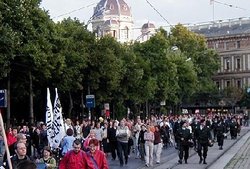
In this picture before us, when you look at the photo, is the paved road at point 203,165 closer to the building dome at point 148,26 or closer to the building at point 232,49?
the building at point 232,49

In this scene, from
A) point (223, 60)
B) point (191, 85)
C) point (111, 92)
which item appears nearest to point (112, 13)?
point (223, 60)

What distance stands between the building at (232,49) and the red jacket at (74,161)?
5255 inches

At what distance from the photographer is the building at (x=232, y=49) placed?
475ft

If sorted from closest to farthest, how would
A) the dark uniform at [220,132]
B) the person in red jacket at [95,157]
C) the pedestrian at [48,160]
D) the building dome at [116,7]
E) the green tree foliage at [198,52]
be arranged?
the person in red jacket at [95,157], the pedestrian at [48,160], the dark uniform at [220,132], the green tree foliage at [198,52], the building dome at [116,7]

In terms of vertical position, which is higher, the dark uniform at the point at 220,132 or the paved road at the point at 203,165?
the dark uniform at the point at 220,132

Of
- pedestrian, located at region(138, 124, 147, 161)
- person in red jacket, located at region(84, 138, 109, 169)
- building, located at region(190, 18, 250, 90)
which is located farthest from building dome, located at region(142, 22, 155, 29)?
person in red jacket, located at region(84, 138, 109, 169)

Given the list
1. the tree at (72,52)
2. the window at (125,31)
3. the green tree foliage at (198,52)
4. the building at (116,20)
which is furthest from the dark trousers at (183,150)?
the window at (125,31)

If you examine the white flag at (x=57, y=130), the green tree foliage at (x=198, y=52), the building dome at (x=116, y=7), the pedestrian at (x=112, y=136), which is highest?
the building dome at (x=116, y=7)

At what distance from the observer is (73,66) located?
44938 mm

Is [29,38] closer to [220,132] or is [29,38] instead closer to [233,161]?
[220,132]

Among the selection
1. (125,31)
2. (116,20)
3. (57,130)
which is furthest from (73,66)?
(116,20)

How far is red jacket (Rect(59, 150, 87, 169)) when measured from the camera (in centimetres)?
1194

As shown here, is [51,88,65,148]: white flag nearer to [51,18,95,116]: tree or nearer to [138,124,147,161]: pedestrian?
[138,124,147,161]: pedestrian

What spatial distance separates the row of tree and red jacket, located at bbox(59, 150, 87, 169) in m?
20.9
